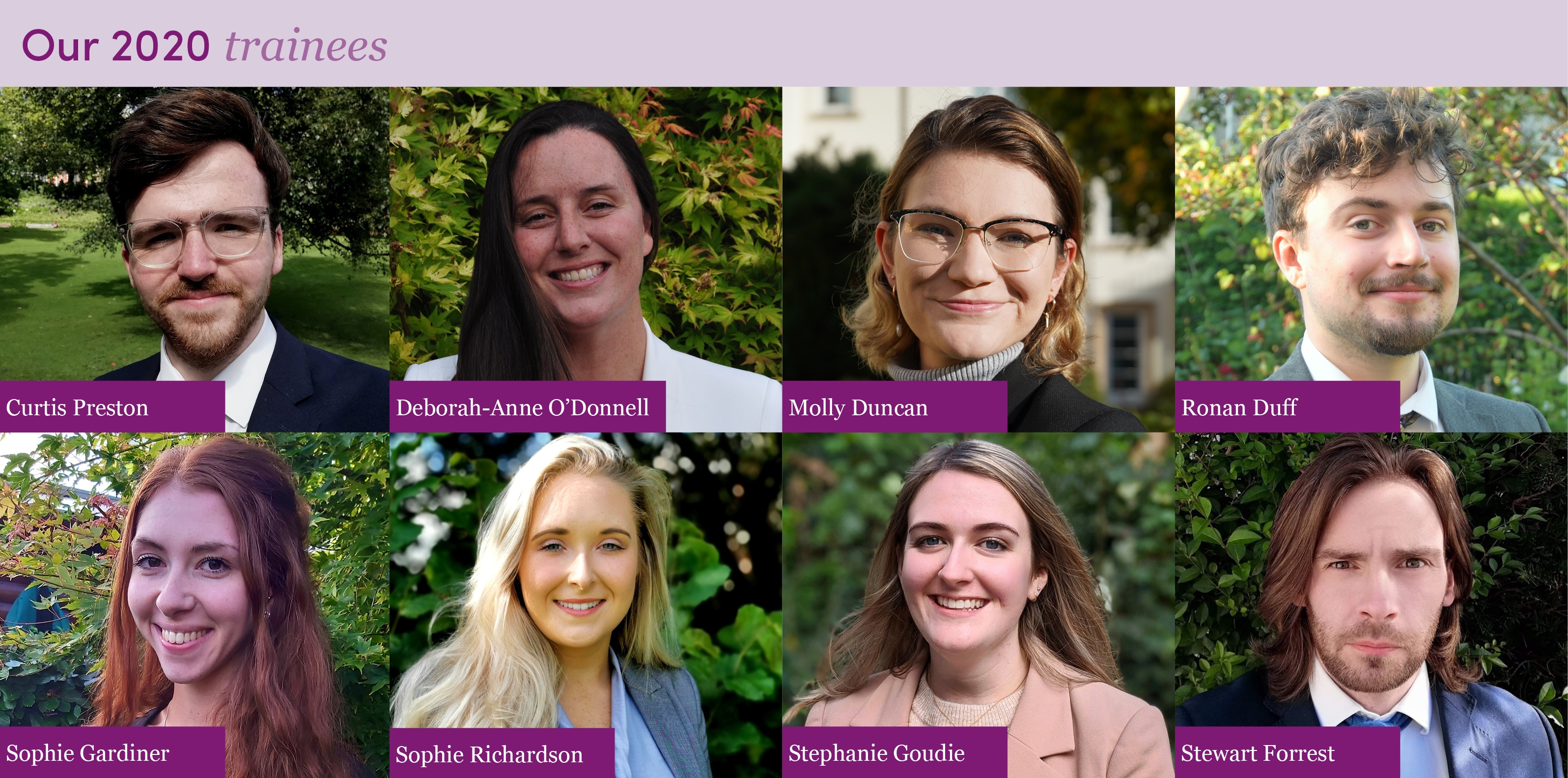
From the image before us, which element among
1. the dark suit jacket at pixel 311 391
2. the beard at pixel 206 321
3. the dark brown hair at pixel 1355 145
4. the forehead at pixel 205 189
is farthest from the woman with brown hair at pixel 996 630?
the forehead at pixel 205 189

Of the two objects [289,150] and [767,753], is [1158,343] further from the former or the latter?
[289,150]

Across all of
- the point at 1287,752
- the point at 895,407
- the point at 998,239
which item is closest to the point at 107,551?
the point at 895,407

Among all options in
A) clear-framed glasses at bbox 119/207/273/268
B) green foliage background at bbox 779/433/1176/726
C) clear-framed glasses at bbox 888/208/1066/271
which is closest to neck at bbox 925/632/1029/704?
green foliage background at bbox 779/433/1176/726

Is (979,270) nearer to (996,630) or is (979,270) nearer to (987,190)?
(987,190)

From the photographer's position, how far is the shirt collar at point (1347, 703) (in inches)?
174

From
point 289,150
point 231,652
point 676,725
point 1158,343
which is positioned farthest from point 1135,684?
point 289,150

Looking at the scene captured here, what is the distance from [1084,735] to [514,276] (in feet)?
8.98

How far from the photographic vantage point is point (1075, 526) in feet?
18.4

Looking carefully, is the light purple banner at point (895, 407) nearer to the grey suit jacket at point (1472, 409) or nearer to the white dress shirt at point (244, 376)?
the grey suit jacket at point (1472, 409)

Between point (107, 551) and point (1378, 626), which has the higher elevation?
point (107, 551)

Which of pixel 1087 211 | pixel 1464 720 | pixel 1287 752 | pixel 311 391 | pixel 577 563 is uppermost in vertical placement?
pixel 1087 211

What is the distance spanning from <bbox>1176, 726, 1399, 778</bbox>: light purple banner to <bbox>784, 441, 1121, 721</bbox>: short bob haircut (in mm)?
515

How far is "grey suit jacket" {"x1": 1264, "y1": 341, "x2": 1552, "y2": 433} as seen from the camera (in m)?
4.62

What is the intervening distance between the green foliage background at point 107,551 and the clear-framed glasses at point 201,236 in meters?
0.70
